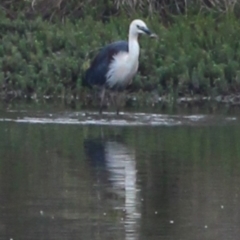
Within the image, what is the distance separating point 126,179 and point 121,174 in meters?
0.29

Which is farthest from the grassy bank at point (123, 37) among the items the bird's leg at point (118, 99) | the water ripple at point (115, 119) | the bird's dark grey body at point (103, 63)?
the water ripple at point (115, 119)

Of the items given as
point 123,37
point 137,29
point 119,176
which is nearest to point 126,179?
point 119,176

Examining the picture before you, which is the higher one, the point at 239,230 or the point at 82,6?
the point at 82,6

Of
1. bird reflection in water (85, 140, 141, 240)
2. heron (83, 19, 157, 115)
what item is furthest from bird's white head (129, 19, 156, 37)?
bird reflection in water (85, 140, 141, 240)

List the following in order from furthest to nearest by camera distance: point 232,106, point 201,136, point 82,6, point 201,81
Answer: point 82,6 → point 201,81 → point 232,106 → point 201,136

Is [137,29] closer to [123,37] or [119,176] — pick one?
[123,37]

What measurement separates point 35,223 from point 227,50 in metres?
11.1

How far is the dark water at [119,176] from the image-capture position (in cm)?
881

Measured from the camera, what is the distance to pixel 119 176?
11055 mm

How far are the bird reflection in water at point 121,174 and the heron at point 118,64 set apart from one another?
3.51 metres

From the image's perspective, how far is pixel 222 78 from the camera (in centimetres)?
1870

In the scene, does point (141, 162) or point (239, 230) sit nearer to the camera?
point (239, 230)

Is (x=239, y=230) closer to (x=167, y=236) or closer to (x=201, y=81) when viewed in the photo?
(x=167, y=236)

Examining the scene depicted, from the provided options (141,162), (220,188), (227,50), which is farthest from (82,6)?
(220,188)
